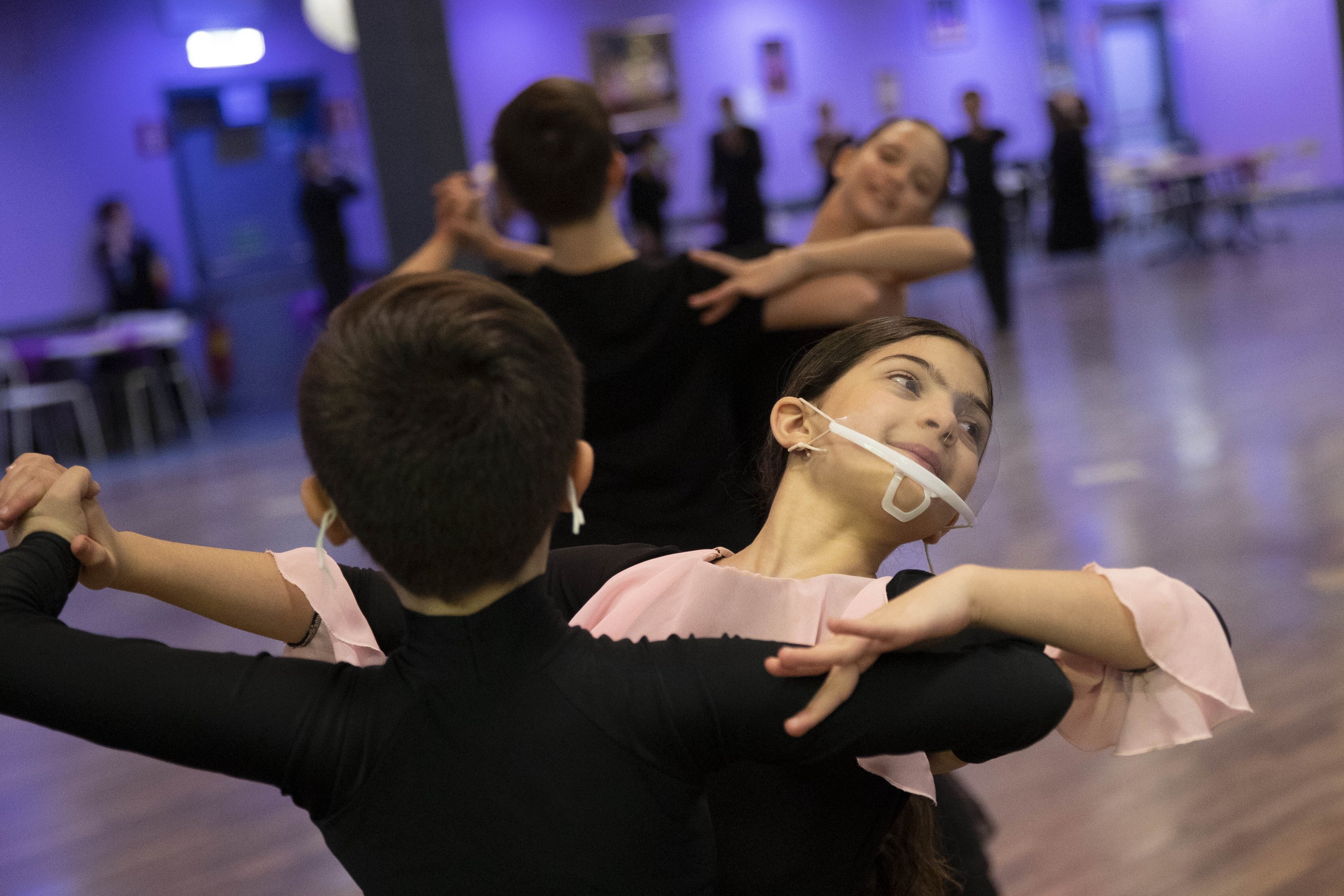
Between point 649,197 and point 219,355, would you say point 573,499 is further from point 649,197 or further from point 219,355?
point 649,197

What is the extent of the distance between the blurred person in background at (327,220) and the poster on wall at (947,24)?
7645 mm

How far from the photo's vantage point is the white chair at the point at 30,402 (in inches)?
317

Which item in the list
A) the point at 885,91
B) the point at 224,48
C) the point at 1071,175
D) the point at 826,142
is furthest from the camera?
the point at 885,91

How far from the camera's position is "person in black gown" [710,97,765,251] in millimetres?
10461

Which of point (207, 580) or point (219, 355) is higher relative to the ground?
point (207, 580)

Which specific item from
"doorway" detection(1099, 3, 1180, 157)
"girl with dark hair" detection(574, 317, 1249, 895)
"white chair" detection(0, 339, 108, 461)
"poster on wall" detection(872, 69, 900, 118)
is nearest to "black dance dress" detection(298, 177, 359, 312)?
"white chair" detection(0, 339, 108, 461)

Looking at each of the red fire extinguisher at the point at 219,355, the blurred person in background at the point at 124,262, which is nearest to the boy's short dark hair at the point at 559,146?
the blurred person in background at the point at 124,262

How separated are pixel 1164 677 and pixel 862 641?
0.28m

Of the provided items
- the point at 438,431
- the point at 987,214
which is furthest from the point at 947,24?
the point at 438,431

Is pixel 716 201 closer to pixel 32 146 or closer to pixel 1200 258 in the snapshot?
pixel 1200 258

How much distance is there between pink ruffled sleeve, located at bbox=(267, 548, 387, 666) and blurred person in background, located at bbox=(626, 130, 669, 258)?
9.59m

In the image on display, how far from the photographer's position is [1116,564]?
3.46 m

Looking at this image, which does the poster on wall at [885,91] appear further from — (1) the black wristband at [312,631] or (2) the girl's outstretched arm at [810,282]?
(1) the black wristband at [312,631]

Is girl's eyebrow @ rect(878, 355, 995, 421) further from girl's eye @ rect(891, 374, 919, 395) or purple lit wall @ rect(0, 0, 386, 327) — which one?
purple lit wall @ rect(0, 0, 386, 327)
